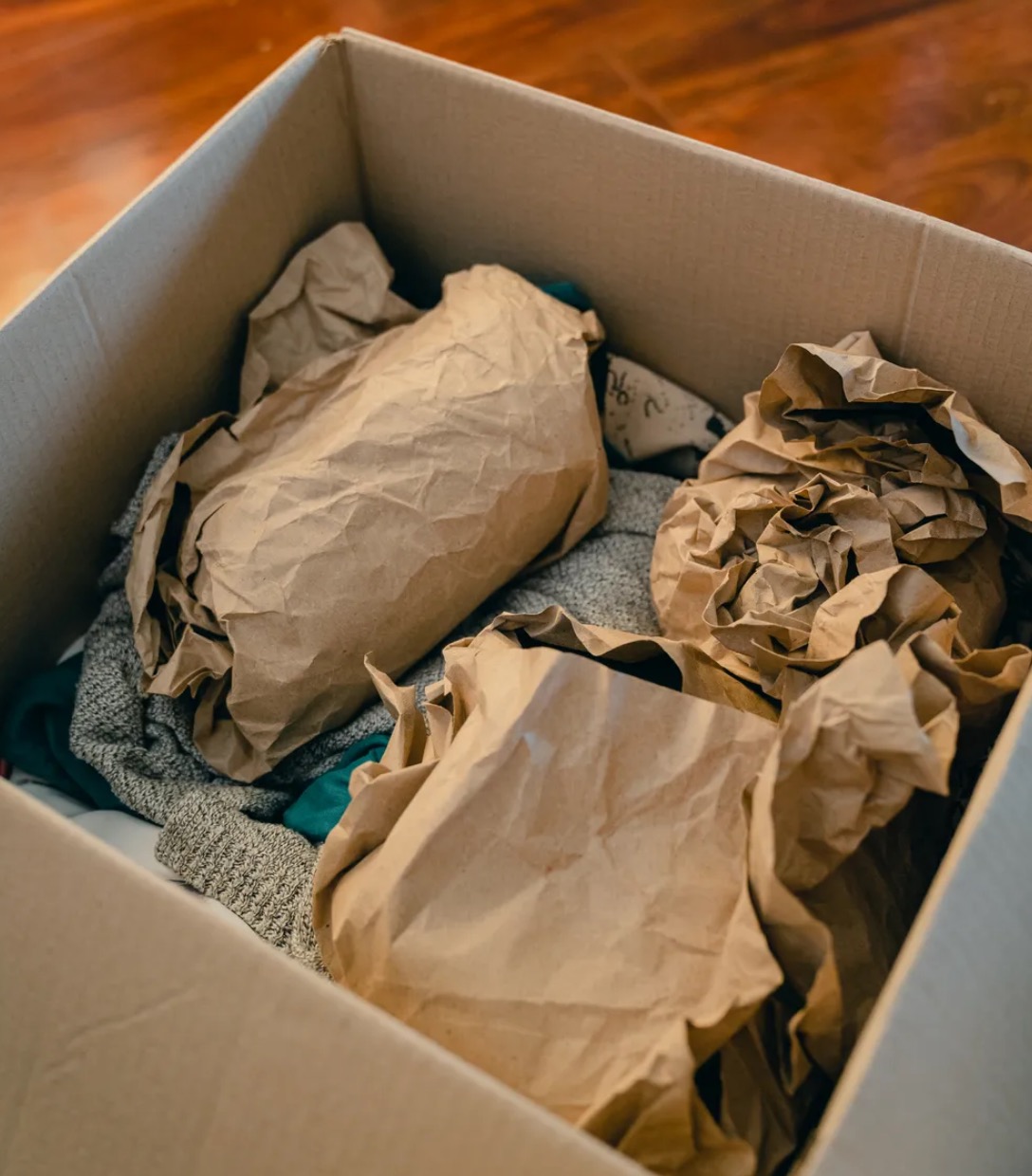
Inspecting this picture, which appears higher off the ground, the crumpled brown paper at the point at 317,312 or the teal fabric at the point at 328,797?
the crumpled brown paper at the point at 317,312

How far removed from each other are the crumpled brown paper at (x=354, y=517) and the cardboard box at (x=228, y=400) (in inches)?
3.1

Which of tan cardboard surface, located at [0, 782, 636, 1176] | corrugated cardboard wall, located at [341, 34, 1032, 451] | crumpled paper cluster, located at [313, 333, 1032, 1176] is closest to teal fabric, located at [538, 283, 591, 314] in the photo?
corrugated cardboard wall, located at [341, 34, 1032, 451]

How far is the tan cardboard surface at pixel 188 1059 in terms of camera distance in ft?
1.29

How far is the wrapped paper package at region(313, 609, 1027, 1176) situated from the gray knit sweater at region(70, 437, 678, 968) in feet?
0.30

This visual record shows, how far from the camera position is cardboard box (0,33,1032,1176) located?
40 cm

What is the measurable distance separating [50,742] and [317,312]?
344mm

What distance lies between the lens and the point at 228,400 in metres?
0.85

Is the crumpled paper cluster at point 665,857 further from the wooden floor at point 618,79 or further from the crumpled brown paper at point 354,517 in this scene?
the wooden floor at point 618,79

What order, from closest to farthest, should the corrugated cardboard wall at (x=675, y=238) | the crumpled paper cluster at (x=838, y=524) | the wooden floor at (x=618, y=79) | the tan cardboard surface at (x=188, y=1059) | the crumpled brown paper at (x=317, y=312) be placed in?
the tan cardboard surface at (x=188, y=1059) → the crumpled paper cluster at (x=838, y=524) → the corrugated cardboard wall at (x=675, y=238) → the crumpled brown paper at (x=317, y=312) → the wooden floor at (x=618, y=79)

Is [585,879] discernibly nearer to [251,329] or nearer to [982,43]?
[251,329]

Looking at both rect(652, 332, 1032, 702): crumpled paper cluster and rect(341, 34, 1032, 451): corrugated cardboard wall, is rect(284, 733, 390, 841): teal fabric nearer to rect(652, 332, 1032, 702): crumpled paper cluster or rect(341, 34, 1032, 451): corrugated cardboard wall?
rect(652, 332, 1032, 702): crumpled paper cluster

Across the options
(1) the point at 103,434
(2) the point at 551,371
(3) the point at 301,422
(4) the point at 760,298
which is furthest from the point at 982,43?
(1) the point at 103,434

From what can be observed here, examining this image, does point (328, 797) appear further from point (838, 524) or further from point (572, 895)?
point (838, 524)

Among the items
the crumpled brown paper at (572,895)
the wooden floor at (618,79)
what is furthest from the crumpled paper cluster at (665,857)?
the wooden floor at (618,79)
